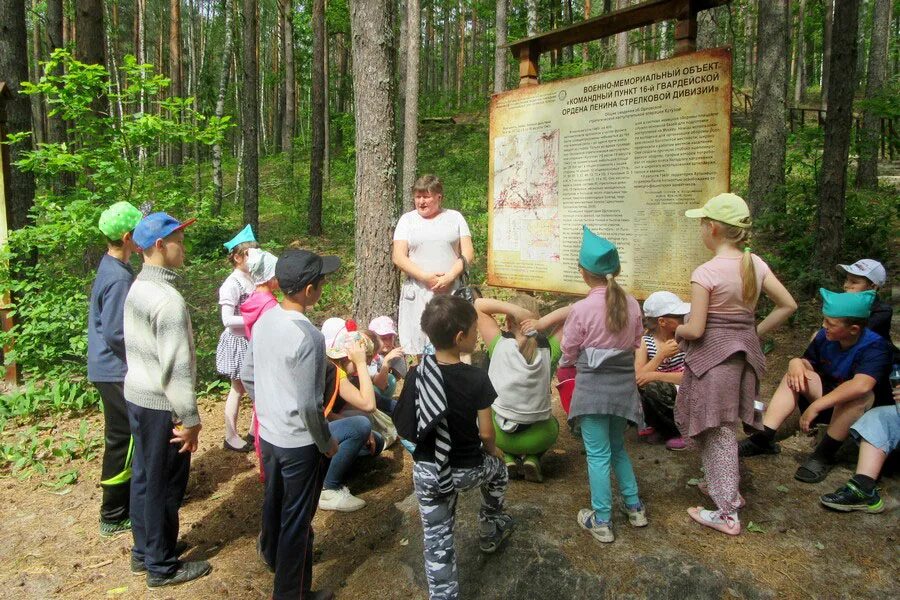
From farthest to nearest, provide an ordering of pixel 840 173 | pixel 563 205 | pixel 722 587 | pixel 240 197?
pixel 240 197 → pixel 840 173 → pixel 563 205 → pixel 722 587

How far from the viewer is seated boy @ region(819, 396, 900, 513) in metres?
2.95

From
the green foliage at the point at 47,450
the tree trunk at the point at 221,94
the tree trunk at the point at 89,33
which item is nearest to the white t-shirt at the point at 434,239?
the green foliage at the point at 47,450

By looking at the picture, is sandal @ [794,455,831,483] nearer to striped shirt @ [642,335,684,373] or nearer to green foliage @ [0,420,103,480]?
striped shirt @ [642,335,684,373]

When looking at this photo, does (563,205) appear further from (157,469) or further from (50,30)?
(50,30)

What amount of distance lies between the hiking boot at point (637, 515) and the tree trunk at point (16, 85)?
6.81 metres

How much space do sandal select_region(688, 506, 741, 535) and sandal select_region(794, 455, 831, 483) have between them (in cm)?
76

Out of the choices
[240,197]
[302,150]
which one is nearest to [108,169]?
[240,197]

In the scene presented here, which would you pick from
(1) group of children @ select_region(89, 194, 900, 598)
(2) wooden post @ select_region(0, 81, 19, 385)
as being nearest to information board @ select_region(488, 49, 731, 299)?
(1) group of children @ select_region(89, 194, 900, 598)

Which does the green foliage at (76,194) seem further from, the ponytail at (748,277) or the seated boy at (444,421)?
the ponytail at (748,277)

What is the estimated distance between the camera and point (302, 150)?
→ 87.2 ft

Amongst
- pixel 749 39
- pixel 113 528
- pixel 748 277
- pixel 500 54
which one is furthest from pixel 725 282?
pixel 749 39

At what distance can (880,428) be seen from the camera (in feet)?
9.84

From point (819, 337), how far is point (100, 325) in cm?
441

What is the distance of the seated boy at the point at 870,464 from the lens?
2.95 metres
